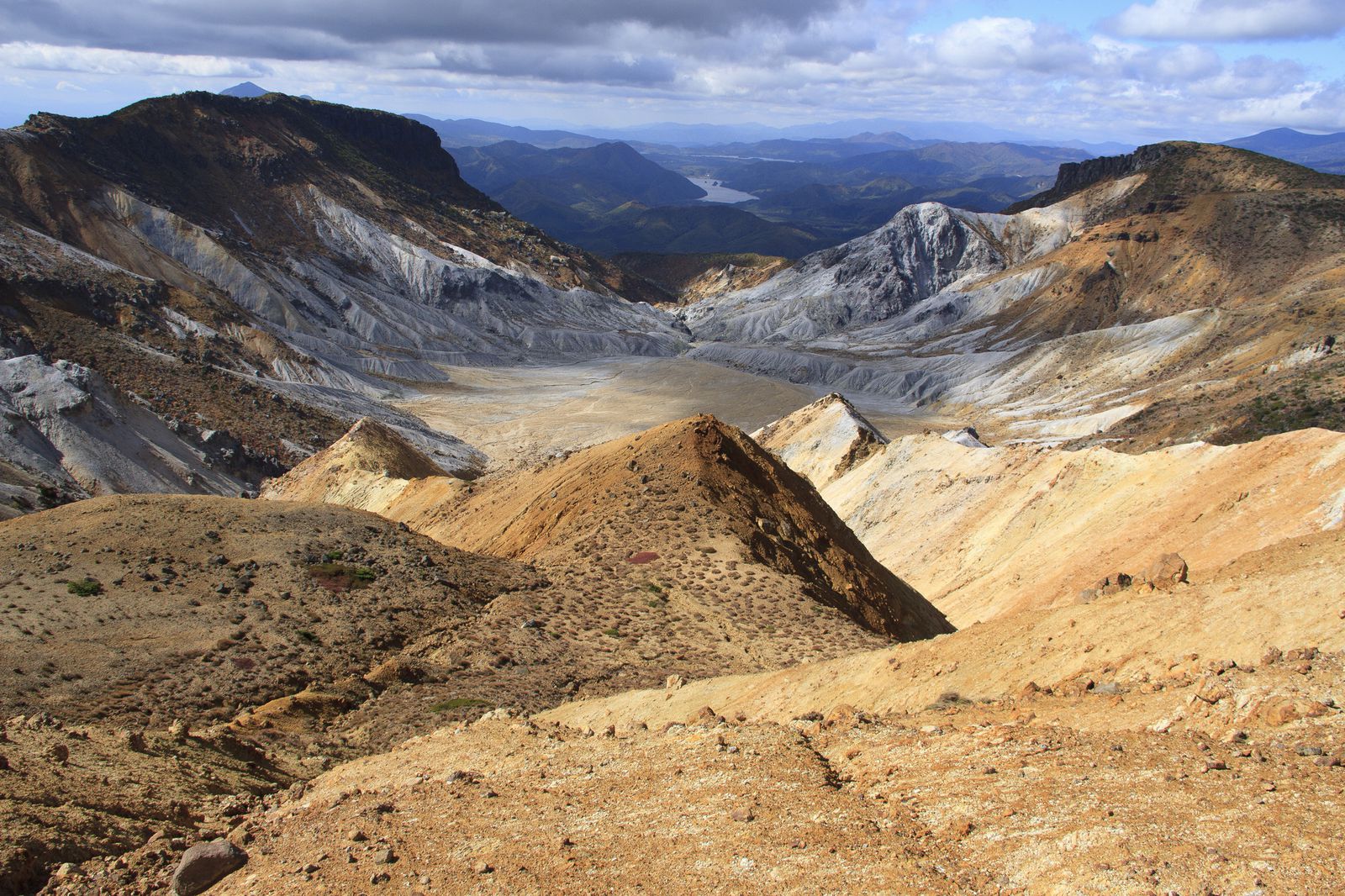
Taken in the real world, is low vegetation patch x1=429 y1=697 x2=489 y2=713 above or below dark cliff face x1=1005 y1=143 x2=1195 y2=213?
below

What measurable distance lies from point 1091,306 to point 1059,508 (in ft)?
264

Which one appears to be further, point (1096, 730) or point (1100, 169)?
point (1100, 169)

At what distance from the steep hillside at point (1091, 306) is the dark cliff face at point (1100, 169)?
0.34m

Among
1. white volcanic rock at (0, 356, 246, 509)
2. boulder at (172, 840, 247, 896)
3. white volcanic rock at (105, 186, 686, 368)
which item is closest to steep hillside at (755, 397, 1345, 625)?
boulder at (172, 840, 247, 896)

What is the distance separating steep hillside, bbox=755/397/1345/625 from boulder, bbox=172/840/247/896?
15829mm

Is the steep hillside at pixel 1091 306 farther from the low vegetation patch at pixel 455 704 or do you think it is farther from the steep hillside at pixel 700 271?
the low vegetation patch at pixel 455 704

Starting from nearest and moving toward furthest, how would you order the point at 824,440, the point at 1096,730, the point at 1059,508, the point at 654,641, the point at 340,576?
the point at 1096,730, the point at 654,641, the point at 340,576, the point at 1059,508, the point at 824,440

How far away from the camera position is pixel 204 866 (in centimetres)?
938

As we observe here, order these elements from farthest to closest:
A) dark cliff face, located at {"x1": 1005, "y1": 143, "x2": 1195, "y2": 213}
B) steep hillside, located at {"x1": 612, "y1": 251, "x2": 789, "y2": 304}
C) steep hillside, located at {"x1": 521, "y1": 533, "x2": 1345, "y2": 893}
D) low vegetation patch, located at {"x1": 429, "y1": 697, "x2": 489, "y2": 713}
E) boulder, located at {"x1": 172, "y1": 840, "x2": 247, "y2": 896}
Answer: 1. steep hillside, located at {"x1": 612, "y1": 251, "x2": 789, "y2": 304}
2. dark cliff face, located at {"x1": 1005, "y1": 143, "x2": 1195, "y2": 213}
3. low vegetation patch, located at {"x1": 429, "y1": 697, "x2": 489, "y2": 713}
4. boulder, located at {"x1": 172, "y1": 840, "x2": 247, "y2": 896}
5. steep hillside, located at {"x1": 521, "y1": 533, "x2": 1345, "y2": 893}

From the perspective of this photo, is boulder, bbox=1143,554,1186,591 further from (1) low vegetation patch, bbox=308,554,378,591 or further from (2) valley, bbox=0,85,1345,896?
(1) low vegetation patch, bbox=308,554,378,591

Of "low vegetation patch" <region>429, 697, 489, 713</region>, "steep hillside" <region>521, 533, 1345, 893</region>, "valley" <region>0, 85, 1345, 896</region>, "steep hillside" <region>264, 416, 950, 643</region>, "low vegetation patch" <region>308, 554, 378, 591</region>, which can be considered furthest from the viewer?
"steep hillside" <region>264, 416, 950, 643</region>

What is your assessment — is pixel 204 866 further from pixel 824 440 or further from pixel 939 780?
pixel 824 440

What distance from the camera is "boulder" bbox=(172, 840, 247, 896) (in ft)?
30.1

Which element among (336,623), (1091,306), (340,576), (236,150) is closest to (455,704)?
(336,623)
